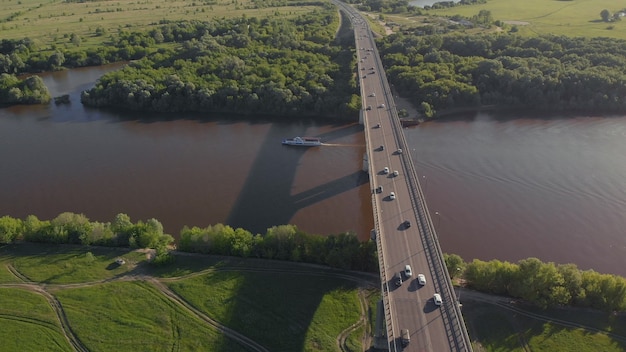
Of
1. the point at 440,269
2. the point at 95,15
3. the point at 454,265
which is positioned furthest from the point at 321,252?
the point at 95,15

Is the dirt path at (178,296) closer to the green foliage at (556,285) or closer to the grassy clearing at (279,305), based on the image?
the grassy clearing at (279,305)

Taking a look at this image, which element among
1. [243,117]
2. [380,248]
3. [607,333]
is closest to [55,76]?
[243,117]

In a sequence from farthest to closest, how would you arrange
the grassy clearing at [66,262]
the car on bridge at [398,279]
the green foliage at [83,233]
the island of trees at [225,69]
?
the island of trees at [225,69] < the green foliage at [83,233] < the grassy clearing at [66,262] < the car on bridge at [398,279]

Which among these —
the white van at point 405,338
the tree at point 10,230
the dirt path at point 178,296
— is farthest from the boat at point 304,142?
the white van at point 405,338

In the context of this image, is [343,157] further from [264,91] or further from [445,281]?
[445,281]

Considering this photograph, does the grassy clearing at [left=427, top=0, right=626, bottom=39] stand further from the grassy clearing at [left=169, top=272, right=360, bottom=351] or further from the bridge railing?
the grassy clearing at [left=169, top=272, right=360, bottom=351]

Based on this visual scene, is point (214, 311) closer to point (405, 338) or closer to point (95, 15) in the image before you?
point (405, 338)

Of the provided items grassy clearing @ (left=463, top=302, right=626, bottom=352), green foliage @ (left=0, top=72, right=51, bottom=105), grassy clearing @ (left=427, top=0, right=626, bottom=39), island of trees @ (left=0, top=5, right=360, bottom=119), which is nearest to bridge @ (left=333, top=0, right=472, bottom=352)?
grassy clearing @ (left=463, top=302, right=626, bottom=352)
